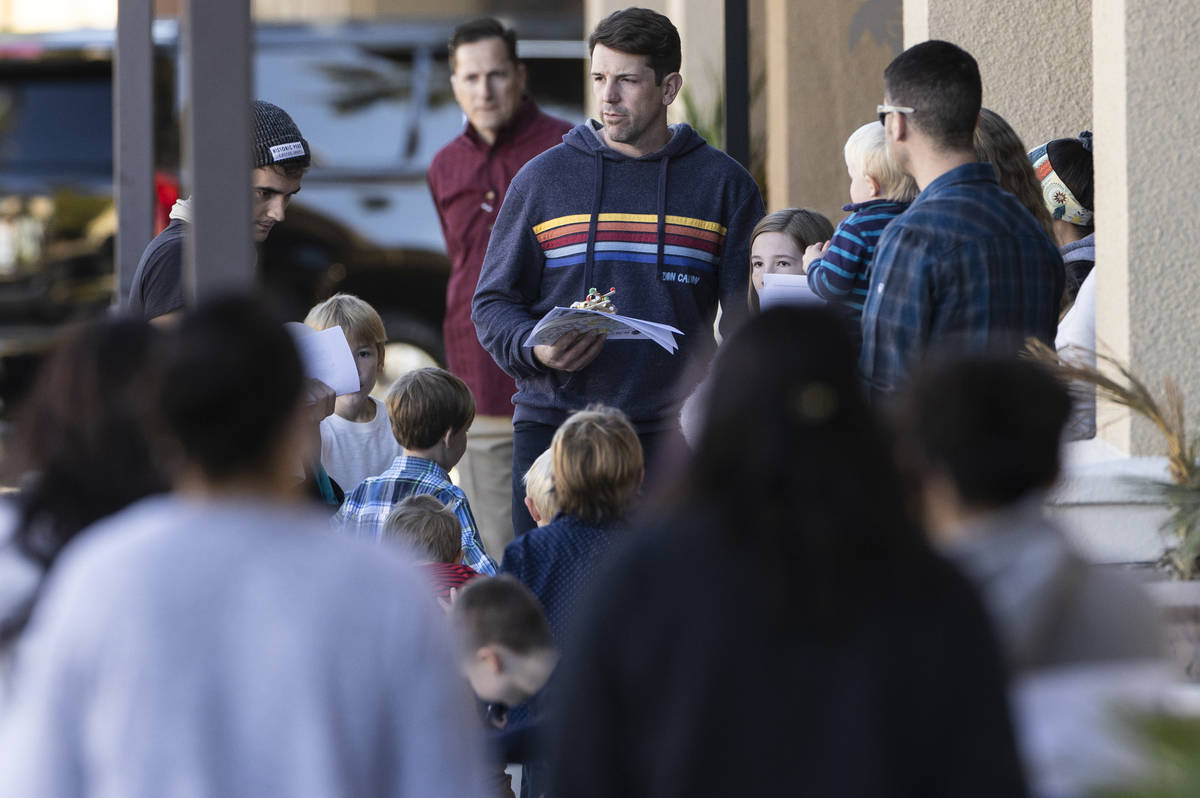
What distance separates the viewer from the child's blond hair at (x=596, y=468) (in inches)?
140

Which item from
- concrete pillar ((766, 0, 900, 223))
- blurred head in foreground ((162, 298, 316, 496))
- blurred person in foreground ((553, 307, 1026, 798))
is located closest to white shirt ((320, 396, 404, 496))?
blurred head in foreground ((162, 298, 316, 496))

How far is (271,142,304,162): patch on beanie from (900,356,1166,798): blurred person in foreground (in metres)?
2.47

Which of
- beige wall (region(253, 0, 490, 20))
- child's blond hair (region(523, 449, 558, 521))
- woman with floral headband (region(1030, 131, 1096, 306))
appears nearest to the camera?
child's blond hair (region(523, 449, 558, 521))

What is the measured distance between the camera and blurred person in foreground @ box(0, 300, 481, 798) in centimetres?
186

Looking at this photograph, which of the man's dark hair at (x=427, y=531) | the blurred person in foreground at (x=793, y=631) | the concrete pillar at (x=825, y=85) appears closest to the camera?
the blurred person in foreground at (x=793, y=631)

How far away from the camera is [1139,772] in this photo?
71.4 inches

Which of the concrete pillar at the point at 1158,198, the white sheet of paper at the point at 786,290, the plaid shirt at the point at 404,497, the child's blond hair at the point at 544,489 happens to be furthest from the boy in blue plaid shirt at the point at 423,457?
the concrete pillar at the point at 1158,198

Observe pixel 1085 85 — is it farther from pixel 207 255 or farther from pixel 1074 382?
pixel 207 255

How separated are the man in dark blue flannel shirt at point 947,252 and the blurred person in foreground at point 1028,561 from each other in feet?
4.60

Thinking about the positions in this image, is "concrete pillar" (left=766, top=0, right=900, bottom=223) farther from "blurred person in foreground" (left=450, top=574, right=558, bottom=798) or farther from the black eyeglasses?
"blurred person in foreground" (left=450, top=574, right=558, bottom=798)

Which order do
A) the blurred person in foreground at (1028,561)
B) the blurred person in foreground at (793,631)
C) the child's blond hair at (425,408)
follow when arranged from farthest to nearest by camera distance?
1. the child's blond hair at (425,408)
2. the blurred person in foreground at (1028,561)
3. the blurred person in foreground at (793,631)

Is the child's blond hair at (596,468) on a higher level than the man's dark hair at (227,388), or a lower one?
lower

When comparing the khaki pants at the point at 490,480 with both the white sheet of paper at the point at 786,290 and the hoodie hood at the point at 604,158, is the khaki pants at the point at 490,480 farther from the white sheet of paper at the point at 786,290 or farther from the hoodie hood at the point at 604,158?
the white sheet of paper at the point at 786,290

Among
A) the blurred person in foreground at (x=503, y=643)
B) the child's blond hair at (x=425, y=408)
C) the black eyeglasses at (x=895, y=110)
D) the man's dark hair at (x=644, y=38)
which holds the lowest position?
the blurred person in foreground at (x=503, y=643)
